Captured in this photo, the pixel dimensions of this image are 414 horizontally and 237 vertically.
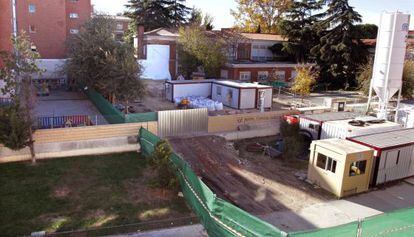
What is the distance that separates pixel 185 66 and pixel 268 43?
55.8 feet

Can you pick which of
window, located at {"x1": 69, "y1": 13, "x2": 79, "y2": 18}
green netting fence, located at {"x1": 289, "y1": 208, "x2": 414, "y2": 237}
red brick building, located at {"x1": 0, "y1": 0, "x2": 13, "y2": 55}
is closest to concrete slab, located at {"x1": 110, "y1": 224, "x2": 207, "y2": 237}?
green netting fence, located at {"x1": 289, "y1": 208, "x2": 414, "y2": 237}

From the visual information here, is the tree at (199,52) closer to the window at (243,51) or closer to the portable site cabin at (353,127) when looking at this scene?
the window at (243,51)

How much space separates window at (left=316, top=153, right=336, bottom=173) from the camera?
18.5 metres

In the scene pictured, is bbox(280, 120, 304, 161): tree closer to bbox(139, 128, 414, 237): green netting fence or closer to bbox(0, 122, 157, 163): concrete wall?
bbox(0, 122, 157, 163): concrete wall

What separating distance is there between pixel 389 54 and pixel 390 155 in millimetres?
13403

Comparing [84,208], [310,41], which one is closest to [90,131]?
[84,208]

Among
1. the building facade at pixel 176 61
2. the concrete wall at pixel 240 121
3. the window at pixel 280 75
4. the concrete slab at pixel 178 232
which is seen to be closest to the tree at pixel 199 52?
the building facade at pixel 176 61

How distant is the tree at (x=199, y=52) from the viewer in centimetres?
4291

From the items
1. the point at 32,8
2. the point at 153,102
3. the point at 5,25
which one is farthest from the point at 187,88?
the point at 32,8

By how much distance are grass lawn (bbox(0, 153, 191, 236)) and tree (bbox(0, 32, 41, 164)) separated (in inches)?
58.6

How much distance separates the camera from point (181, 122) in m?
25.1

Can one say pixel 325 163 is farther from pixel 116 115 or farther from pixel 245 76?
pixel 245 76

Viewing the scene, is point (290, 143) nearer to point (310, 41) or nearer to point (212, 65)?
point (212, 65)

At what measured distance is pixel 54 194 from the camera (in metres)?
16.3
